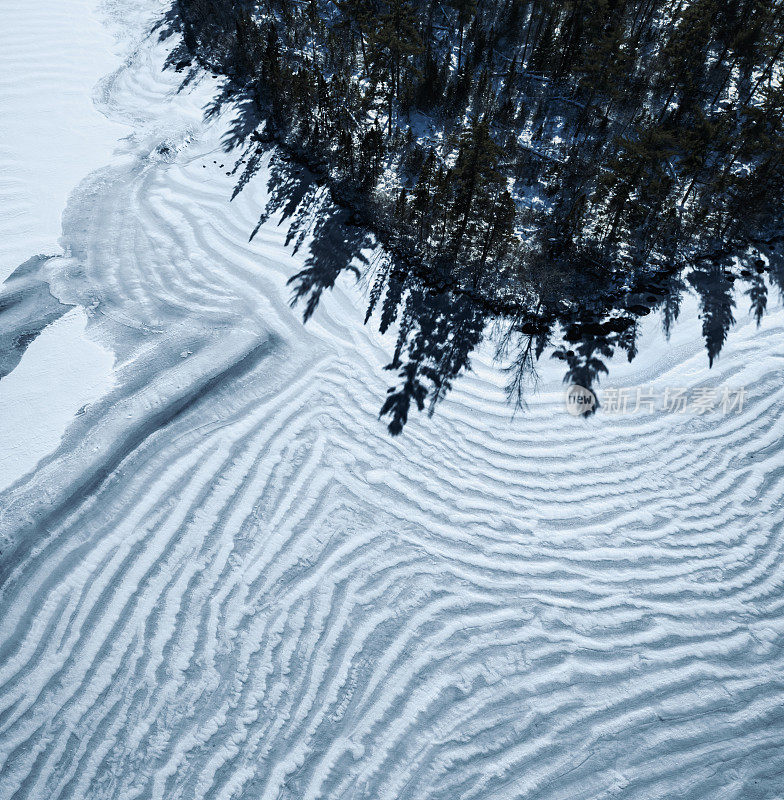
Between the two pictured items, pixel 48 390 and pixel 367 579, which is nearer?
pixel 367 579

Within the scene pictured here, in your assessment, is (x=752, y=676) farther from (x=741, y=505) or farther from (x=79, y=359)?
(x=79, y=359)

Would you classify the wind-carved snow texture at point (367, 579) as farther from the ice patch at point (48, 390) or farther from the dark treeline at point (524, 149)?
the dark treeline at point (524, 149)

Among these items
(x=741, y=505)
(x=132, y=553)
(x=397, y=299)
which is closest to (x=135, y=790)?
(x=132, y=553)

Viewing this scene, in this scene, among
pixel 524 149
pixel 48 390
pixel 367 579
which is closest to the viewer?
pixel 367 579

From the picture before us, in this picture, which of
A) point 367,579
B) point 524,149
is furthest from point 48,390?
point 524,149

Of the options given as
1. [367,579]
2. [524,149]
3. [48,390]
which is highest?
[524,149]

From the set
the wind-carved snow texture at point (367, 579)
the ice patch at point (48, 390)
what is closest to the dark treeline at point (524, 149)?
the wind-carved snow texture at point (367, 579)

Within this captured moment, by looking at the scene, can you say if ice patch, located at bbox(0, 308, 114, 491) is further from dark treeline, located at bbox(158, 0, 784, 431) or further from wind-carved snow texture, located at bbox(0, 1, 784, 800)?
dark treeline, located at bbox(158, 0, 784, 431)

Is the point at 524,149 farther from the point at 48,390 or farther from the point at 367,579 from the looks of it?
the point at 48,390

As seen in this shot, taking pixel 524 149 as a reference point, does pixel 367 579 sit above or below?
below
